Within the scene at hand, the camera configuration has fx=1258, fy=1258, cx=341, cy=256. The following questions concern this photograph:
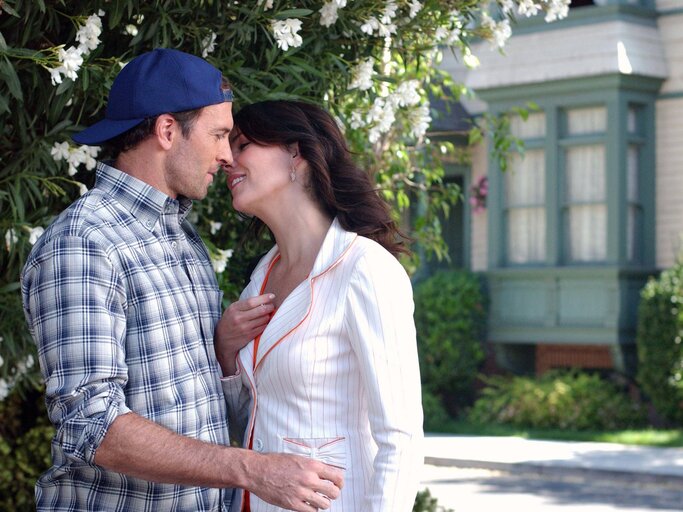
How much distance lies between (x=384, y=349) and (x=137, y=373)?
0.60 metres

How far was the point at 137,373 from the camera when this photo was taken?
3031mm

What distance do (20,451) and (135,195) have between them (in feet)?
14.3

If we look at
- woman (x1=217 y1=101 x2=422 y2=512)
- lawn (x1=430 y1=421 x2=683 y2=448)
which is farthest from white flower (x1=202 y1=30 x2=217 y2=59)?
lawn (x1=430 y1=421 x2=683 y2=448)

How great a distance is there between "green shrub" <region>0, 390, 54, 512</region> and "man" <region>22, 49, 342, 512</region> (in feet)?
13.2

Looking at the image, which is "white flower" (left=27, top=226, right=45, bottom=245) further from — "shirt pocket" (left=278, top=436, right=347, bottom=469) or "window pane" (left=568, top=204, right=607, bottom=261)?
"window pane" (left=568, top=204, right=607, bottom=261)

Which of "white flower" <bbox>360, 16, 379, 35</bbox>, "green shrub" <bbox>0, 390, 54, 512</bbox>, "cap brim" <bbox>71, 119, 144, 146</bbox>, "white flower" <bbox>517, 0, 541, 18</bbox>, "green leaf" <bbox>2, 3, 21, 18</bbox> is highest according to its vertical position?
"white flower" <bbox>517, 0, 541, 18</bbox>

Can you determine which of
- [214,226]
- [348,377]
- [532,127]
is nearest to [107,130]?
[348,377]

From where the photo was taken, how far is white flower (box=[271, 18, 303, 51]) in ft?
14.7

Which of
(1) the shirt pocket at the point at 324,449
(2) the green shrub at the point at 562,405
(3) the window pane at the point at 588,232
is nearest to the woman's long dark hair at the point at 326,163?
(1) the shirt pocket at the point at 324,449

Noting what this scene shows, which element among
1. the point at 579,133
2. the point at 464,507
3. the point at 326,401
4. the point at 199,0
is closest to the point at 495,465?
the point at 464,507

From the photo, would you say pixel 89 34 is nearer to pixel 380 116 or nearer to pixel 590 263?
pixel 380 116

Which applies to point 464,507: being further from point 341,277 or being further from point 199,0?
point 341,277

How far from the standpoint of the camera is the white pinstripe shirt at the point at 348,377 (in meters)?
3.07

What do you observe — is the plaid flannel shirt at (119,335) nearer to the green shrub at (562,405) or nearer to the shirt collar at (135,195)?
the shirt collar at (135,195)
